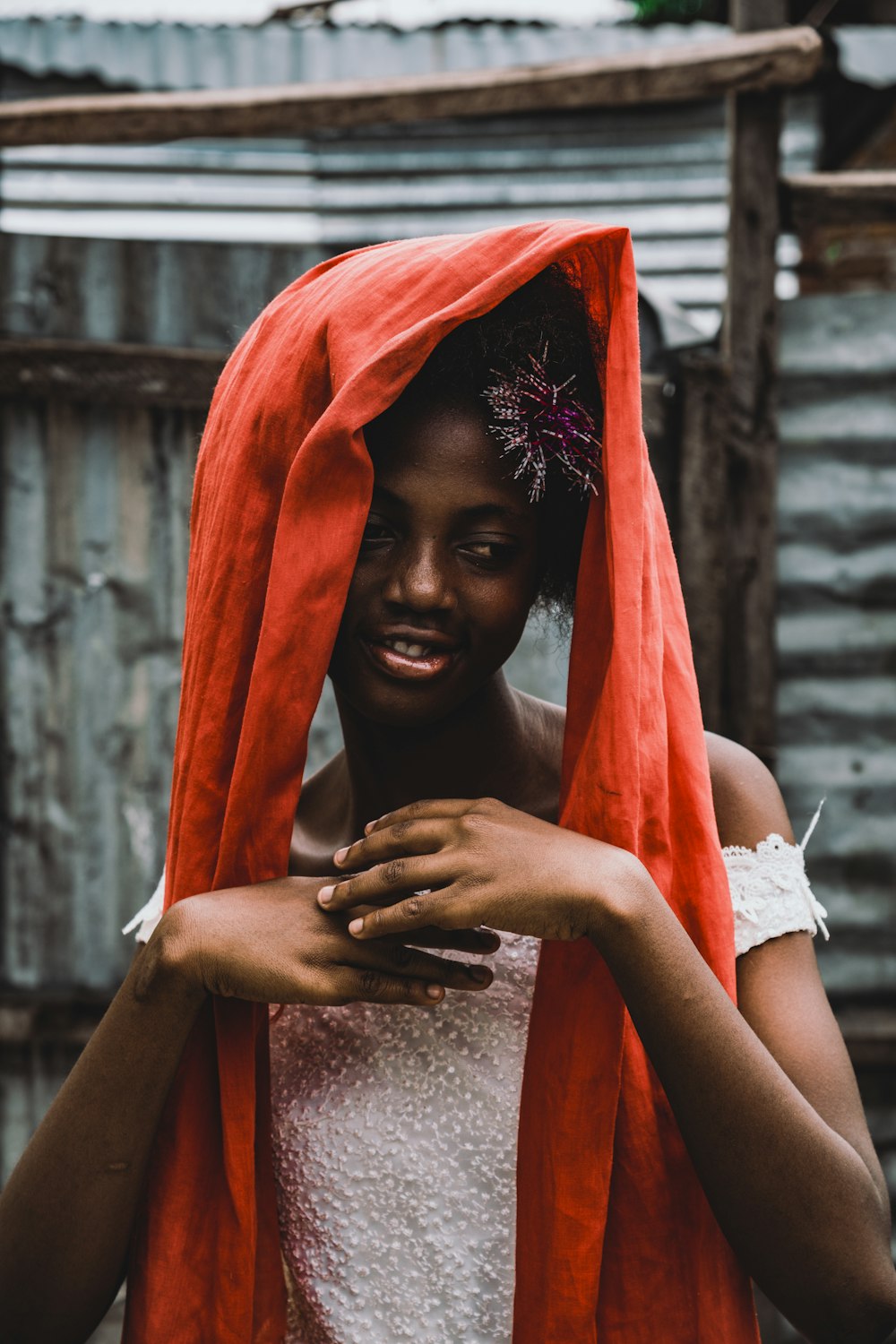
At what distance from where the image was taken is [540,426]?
4.58 ft

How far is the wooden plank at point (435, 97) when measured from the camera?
2.70 m

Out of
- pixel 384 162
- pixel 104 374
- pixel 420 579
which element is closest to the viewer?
pixel 420 579

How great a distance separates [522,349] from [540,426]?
11 centimetres

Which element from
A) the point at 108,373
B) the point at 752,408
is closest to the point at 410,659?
the point at 752,408

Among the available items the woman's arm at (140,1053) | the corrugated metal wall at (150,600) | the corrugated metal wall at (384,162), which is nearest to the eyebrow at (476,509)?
the woman's arm at (140,1053)

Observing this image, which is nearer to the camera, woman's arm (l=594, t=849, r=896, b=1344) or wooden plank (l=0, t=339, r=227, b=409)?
woman's arm (l=594, t=849, r=896, b=1344)

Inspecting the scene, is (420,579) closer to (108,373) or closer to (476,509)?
(476,509)

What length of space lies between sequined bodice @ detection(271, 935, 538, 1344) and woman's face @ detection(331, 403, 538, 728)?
46 centimetres

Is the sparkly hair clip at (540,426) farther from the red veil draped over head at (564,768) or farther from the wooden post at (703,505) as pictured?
the wooden post at (703,505)

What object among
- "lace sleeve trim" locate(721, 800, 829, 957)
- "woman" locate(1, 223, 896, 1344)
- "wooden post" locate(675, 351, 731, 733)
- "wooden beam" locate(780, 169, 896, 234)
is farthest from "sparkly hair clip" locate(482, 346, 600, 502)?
"wooden beam" locate(780, 169, 896, 234)

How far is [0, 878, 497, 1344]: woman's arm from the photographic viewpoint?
1284 mm

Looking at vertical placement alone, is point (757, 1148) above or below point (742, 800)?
below

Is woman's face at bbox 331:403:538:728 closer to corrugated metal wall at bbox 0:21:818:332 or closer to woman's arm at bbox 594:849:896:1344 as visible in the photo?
woman's arm at bbox 594:849:896:1344

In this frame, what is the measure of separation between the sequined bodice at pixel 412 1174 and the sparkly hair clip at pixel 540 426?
0.66 m
